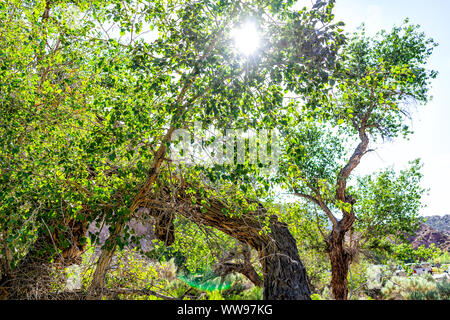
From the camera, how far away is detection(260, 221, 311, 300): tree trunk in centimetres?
523

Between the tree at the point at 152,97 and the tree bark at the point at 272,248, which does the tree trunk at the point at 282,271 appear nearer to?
the tree bark at the point at 272,248

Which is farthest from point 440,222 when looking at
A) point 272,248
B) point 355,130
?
point 272,248

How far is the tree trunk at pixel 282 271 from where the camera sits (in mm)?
5234

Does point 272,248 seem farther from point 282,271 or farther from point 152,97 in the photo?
point 152,97

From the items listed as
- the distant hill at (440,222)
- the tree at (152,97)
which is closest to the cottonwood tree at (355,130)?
the tree at (152,97)

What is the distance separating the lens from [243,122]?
13.5 feet

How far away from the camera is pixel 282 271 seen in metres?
5.43

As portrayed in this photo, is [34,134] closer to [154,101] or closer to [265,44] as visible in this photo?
[154,101]

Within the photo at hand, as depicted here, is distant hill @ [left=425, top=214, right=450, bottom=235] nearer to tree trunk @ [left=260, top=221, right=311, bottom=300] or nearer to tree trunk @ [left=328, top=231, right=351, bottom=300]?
tree trunk @ [left=328, top=231, right=351, bottom=300]

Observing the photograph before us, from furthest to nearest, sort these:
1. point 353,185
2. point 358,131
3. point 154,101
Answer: point 353,185
point 358,131
point 154,101
